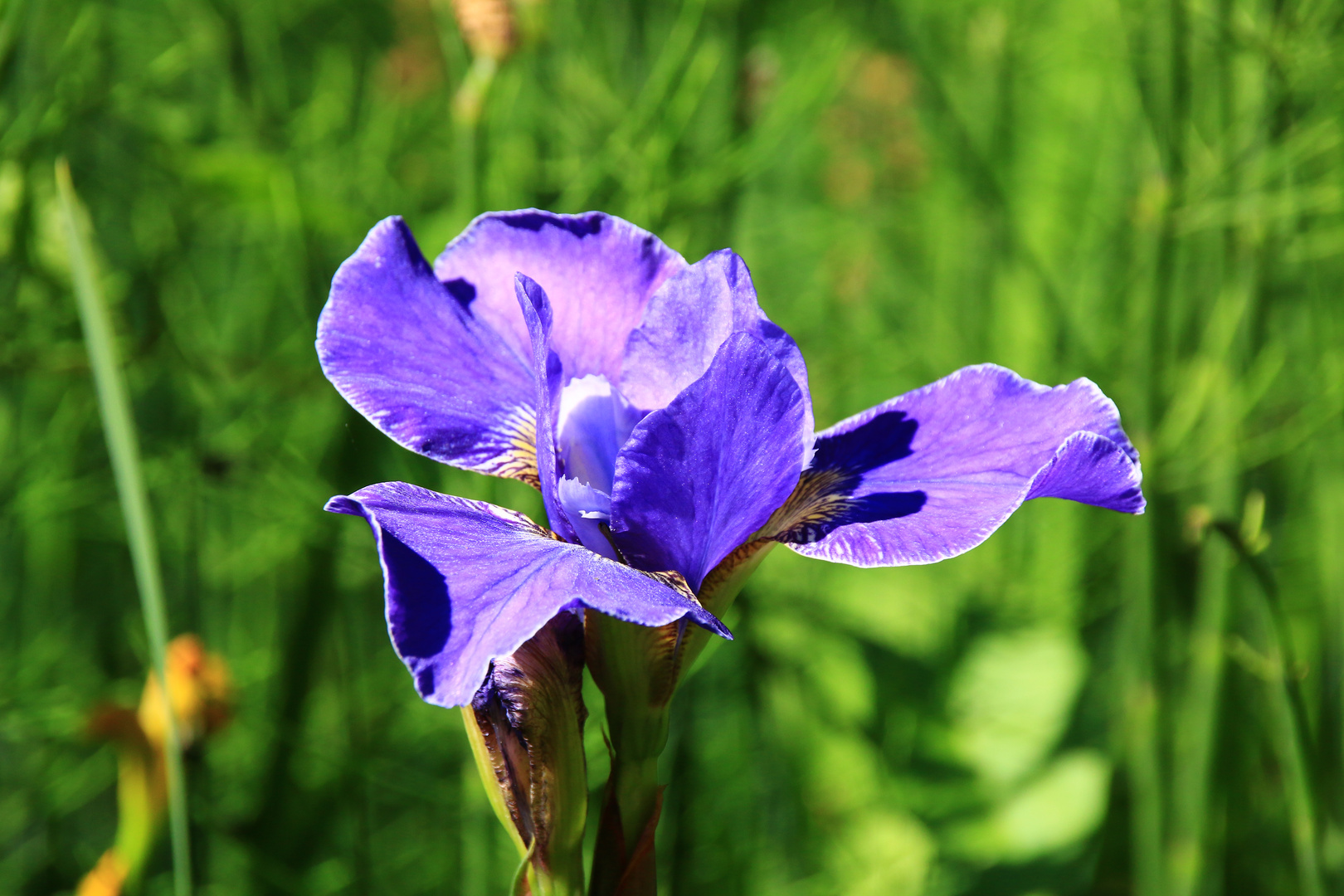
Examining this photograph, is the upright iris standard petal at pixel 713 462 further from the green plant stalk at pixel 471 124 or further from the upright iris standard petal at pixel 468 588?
the green plant stalk at pixel 471 124

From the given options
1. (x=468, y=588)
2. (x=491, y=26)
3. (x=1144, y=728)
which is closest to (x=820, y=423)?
(x=1144, y=728)

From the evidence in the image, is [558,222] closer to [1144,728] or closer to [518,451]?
[518,451]

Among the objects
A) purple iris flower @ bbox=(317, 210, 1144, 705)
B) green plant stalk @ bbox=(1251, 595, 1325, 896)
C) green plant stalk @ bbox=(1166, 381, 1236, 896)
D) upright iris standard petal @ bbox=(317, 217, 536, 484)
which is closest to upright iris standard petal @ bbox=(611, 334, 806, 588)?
purple iris flower @ bbox=(317, 210, 1144, 705)

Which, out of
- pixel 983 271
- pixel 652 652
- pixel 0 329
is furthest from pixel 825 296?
pixel 652 652

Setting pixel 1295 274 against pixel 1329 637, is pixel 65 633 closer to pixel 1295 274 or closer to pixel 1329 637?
pixel 1329 637

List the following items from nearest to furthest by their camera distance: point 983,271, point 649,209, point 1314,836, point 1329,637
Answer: point 1314,836 < point 649,209 < point 1329,637 < point 983,271

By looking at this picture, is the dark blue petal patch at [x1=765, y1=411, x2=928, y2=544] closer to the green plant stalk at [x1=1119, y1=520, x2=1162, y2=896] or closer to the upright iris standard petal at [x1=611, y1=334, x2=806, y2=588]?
the upright iris standard petal at [x1=611, y1=334, x2=806, y2=588]

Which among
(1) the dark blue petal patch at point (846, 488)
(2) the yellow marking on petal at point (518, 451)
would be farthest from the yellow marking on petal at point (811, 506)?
(2) the yellow marking on petal at point (518, 451)
